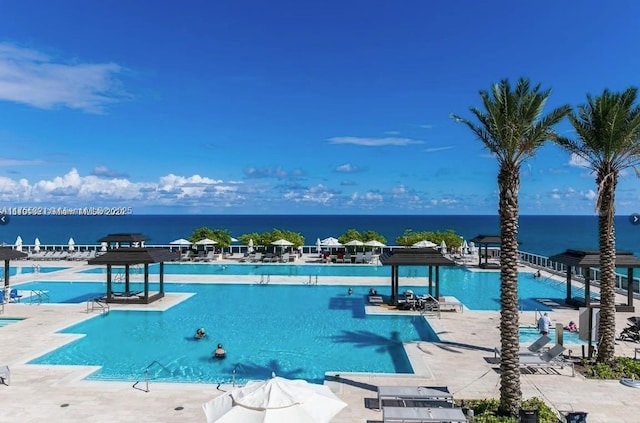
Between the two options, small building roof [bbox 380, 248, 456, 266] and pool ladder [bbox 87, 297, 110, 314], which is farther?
small building roof [bbox 380, 248, 456, 266]

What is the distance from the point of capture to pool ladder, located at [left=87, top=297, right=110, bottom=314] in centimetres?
2087

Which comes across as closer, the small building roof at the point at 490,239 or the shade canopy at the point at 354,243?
the small building roof at the point at 490,239

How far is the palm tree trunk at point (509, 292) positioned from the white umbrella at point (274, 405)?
443 cm

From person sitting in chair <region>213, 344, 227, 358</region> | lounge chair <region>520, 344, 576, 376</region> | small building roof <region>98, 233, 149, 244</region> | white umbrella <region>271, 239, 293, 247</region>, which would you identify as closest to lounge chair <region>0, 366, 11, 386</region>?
person sitting in chair <region>213, 344, 227, 358</region>

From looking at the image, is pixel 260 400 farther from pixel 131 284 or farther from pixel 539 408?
pixel 131 284

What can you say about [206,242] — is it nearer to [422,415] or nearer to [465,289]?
[465,289]

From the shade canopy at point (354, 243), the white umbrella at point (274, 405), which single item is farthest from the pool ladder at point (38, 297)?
the shade canopy at point (354, 243)

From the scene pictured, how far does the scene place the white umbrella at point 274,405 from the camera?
690cm

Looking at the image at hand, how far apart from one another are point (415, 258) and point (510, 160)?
37.6 ft

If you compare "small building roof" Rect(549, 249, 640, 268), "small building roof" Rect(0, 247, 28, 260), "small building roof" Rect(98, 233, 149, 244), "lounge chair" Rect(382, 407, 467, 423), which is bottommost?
"lounge chair" Rect(382, 407, 467, 423)

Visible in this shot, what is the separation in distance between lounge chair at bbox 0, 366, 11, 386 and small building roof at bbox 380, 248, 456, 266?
1408 centimetres

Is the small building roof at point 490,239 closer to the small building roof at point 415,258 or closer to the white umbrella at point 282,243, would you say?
the small building roof at point 415,258

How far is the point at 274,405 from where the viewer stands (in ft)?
22.9

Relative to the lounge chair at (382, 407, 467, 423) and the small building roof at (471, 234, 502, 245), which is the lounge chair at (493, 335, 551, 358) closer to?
the lounge chair at (382, 407, 467, 423)
